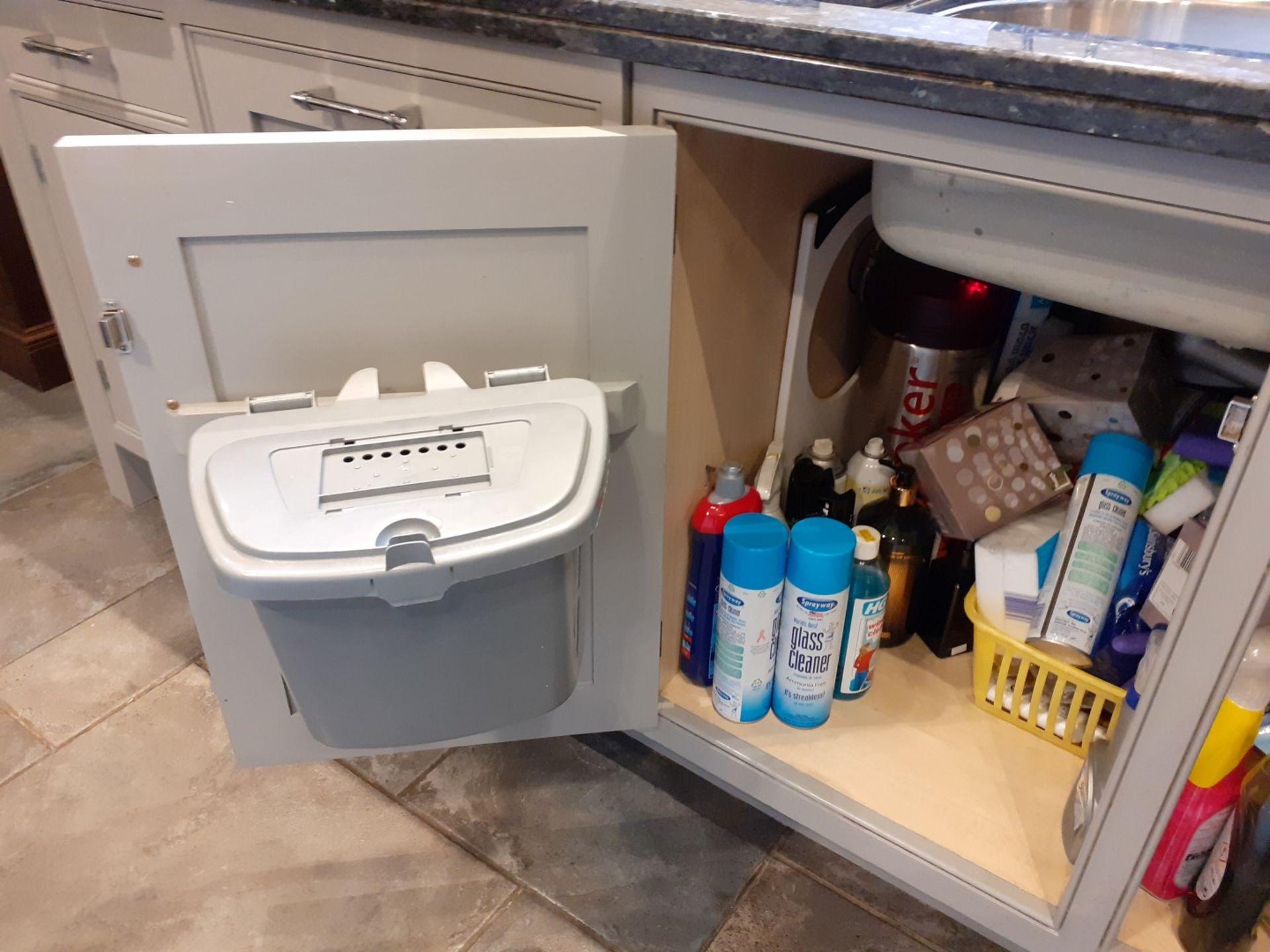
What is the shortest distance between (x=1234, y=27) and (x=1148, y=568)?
626mm

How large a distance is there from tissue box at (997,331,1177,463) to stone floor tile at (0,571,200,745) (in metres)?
1.23

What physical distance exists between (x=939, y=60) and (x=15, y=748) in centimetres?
138

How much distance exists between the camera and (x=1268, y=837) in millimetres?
793

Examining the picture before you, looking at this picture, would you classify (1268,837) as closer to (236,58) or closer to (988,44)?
(988,44)

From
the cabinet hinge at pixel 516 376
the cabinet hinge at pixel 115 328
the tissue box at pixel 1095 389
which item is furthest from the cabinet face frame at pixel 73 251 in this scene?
the tissue box at pixel 1095 389

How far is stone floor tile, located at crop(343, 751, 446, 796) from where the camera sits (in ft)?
4.06

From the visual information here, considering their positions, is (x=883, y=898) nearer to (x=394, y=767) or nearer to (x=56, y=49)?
(x=394, y=767)

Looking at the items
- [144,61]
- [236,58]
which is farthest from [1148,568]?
[144,61]

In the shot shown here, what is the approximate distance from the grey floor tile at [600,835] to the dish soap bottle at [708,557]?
0.73 feet

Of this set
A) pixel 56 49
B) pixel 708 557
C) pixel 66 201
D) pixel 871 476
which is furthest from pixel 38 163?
pixel 871 476

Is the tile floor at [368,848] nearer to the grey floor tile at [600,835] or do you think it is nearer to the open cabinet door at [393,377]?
the grey floor tile at [600,835]

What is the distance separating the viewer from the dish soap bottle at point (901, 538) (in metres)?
1.08

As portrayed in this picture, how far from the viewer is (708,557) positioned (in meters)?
1.02

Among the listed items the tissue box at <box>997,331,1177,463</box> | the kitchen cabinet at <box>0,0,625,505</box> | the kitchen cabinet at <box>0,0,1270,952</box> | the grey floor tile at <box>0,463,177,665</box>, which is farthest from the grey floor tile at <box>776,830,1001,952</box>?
the grey floor tile at <box>0,463,177,665</box>
